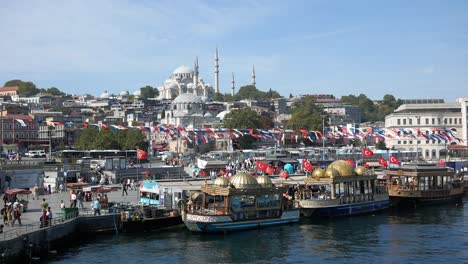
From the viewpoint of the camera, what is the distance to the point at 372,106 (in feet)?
575

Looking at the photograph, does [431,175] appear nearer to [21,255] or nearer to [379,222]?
[379,222]

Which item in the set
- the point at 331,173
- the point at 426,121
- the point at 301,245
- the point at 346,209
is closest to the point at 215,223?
the point at 301,245

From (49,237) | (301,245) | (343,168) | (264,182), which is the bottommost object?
(301,245)

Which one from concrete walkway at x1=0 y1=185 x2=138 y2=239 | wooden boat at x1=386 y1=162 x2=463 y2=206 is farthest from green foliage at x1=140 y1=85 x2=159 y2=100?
wooden boat at x1=386 y1=162 x2=463 y2=206

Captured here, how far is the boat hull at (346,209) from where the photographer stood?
108 ft

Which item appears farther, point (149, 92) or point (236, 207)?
point (149, 92)

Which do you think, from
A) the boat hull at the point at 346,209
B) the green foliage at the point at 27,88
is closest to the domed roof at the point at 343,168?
the boat hull at the point at 346,209

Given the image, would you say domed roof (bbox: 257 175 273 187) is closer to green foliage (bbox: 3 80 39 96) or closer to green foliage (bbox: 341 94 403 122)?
green foliage (bbox: 3 80 39 96)

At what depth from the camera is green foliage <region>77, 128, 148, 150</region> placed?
76.4m

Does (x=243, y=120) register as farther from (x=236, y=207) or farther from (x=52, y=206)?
(x=236, y=207)

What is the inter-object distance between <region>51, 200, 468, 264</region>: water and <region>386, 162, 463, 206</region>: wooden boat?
6092 millimetres

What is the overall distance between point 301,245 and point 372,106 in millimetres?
153382

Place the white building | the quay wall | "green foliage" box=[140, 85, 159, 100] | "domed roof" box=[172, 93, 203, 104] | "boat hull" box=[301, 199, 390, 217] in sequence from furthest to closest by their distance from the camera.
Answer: "green foliage" box=[140, 85, 159, 100]
"domed roof" box=[172, 93, 203, 104]
the white building
"boat hull" box=[301, 199, 390, 217]
the quay wall

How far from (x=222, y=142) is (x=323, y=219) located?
57.7 m
